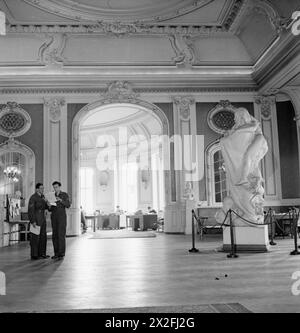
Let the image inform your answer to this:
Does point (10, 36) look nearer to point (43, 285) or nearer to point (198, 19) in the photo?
point (198, 19)

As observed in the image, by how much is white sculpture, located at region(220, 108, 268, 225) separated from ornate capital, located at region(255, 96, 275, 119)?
277 inches

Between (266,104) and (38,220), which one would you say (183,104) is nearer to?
(266,104)

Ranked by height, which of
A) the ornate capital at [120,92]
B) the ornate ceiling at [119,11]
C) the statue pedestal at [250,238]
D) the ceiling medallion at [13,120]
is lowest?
the statue pedestal at [250,238]

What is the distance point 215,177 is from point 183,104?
103 inches

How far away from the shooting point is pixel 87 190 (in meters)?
22.9

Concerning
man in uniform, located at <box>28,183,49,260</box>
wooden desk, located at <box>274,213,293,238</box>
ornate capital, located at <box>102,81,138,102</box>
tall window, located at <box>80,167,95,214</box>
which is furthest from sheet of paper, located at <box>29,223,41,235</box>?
tall window, located at <box>80,167,95,214</box>

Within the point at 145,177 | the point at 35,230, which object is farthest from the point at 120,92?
the point at 35,230

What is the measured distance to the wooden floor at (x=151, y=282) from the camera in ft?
11.2

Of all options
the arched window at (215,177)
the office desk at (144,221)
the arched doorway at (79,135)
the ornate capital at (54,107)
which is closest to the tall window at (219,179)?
the arched window at (215,177)

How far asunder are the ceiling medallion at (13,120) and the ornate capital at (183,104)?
15.8ft

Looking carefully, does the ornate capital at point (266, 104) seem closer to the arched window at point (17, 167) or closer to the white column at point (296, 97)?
A: the white column at point (296, 97)

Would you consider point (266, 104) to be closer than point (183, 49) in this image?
No

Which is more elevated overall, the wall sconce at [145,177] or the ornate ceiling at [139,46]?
the ornate ceiling at [139,46]
